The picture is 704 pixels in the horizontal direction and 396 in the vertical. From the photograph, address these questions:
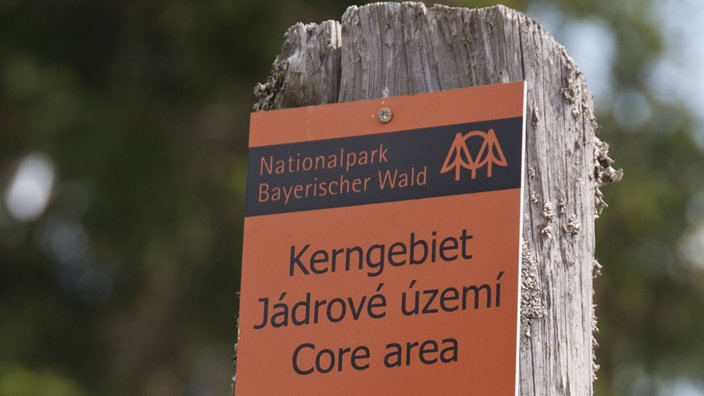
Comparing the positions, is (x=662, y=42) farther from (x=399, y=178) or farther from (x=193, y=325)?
(x=399, y=178)

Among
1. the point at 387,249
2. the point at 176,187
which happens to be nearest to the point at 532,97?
the point at 387,249

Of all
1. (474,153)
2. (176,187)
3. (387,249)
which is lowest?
(387,249)

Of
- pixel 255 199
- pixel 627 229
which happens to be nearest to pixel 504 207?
pixel 255 199

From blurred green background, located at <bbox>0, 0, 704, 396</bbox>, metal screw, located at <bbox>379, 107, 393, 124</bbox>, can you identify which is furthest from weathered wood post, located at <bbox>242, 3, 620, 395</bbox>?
blurred green background, located at <bbox>0, 0, 704, 396</bbox>

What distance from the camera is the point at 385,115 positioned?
190 cm

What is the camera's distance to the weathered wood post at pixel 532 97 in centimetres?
183

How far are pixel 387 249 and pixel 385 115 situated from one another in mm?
216

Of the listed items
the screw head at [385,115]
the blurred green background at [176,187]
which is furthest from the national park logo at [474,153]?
the blurred green background at [176,187]

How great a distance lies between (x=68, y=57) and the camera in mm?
7047

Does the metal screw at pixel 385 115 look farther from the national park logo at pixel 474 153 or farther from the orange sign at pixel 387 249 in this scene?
the national park logo at pixel 474 153

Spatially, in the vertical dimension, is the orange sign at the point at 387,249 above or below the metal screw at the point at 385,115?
below

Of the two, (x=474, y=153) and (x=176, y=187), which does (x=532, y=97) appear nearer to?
(x=474, y=153)

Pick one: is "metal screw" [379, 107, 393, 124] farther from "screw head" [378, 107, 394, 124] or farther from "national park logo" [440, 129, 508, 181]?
"national park logo" [440, 129, 508, 181]

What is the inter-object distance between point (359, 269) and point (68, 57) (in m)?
5.53
